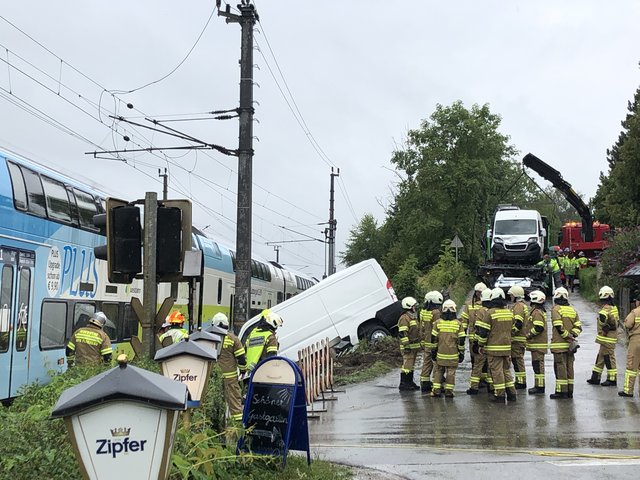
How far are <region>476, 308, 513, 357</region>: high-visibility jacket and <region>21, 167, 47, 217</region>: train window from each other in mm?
7740

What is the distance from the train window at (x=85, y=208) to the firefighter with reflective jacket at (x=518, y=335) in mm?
8387

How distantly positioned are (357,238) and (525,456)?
66379 mm

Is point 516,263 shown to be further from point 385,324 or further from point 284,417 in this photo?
point 284,417

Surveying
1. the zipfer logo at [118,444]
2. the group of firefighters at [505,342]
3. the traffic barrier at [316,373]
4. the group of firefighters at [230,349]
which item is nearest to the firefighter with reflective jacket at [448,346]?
the group of firefighters at [505,342]

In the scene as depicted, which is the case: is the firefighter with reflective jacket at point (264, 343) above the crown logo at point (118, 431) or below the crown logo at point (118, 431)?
above

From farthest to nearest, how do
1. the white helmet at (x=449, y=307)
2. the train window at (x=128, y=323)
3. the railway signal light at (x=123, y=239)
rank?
the train window at (x=128, y=323) < the white helmet at (x=449, y=307) < the railway signal light at (x=123, y=239)

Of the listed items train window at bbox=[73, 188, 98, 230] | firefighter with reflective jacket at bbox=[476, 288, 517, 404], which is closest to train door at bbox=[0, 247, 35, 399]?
train window at bbox=[73, 188, 98, 230]

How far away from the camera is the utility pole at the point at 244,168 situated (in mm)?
15609

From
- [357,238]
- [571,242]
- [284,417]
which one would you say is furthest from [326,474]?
[357,238]

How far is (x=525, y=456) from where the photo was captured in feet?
27.7

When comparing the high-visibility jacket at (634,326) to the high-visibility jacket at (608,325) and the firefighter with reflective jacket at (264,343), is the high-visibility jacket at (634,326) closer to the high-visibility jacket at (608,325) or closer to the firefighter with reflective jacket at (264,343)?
the high-visibility jacket at (608,325)

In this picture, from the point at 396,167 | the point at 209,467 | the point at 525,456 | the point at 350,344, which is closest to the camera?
the point at 209,467

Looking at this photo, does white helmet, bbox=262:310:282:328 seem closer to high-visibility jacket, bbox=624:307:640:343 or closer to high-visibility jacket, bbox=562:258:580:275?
high-visibility jacket, bbox=624:307:640:343

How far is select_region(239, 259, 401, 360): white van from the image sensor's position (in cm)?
1959
